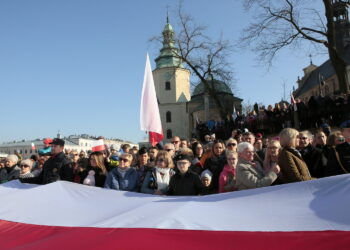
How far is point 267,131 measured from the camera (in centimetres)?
1641

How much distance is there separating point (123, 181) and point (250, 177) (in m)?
2.13

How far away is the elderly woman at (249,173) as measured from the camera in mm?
3777

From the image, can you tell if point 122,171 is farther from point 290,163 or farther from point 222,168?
point 290,163

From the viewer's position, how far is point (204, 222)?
10.6 feet

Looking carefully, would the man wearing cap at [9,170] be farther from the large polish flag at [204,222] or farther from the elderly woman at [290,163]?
the elderly woman at [290,163]

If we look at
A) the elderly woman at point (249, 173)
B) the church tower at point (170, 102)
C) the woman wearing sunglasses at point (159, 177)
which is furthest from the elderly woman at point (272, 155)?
the church tower at point (170, 102)

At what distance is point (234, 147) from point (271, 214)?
7.90 ft

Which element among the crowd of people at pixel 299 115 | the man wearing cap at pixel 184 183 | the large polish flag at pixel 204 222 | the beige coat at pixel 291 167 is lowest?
the large polish flag at pixel 204 222

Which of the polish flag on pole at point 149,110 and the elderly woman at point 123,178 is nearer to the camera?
the elderly woman at point 123,178

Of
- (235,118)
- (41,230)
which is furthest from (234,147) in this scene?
(235,118)

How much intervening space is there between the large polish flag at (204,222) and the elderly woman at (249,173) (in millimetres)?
208

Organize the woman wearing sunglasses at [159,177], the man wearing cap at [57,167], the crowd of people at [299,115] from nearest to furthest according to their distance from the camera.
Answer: the woman wearing sunglasses at [159,177] < the man wearing cap at [57,167] < the crowd of people at [299,115]

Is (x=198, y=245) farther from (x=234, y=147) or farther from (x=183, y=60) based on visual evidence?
(x=183, y=60)

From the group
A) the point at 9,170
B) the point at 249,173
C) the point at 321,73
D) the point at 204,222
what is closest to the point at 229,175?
the point at 249,173
